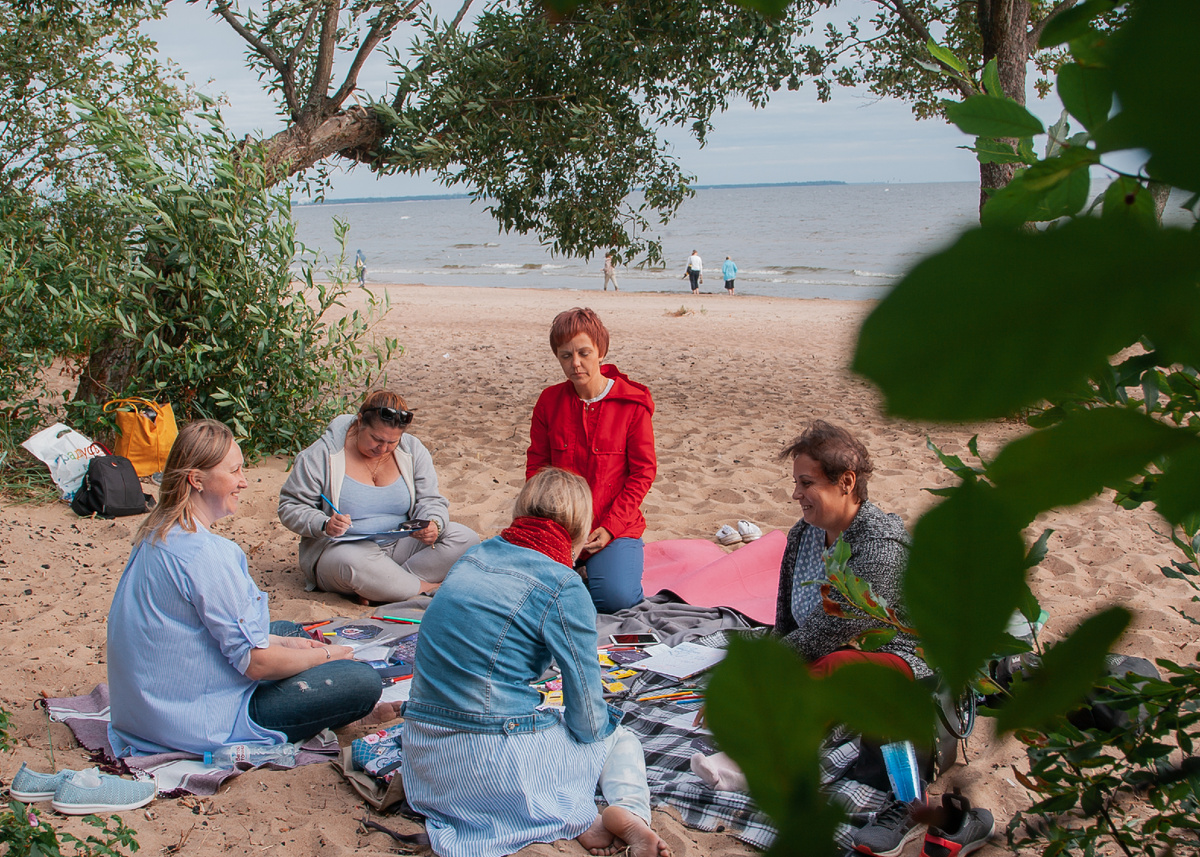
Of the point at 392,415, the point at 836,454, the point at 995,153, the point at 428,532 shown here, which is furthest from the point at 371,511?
the point at 995,153

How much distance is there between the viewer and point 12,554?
16.9ft

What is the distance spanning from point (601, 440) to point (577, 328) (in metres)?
0.64

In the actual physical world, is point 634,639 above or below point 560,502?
below

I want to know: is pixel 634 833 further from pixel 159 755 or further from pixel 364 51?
pixel 364 51

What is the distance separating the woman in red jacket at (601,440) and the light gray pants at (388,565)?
0.74 meters

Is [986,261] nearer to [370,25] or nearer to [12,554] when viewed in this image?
[12,554]

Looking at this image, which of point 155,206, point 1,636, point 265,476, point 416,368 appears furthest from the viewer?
point 416,368

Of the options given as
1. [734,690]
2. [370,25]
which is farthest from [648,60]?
[734,690]

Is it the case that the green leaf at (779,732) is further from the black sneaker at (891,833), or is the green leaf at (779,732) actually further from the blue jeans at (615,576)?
the blue jeans at (615,576)

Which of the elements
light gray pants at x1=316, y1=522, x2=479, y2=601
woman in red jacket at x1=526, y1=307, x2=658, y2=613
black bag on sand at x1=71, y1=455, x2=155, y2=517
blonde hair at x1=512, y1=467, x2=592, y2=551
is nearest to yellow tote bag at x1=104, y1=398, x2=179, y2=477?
black bag on sand at x1=71, y1=455, x2=155, y2=517

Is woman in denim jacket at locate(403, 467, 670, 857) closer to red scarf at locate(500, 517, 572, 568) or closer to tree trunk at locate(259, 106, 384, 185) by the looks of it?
red scarf at locate(500, 517, 572, 568)

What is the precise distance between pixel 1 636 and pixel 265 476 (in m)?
2.50

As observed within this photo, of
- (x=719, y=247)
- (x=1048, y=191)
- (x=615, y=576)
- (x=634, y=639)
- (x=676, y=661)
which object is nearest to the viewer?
A: (x=1048, y=191)

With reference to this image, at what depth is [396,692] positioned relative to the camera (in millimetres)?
3969
